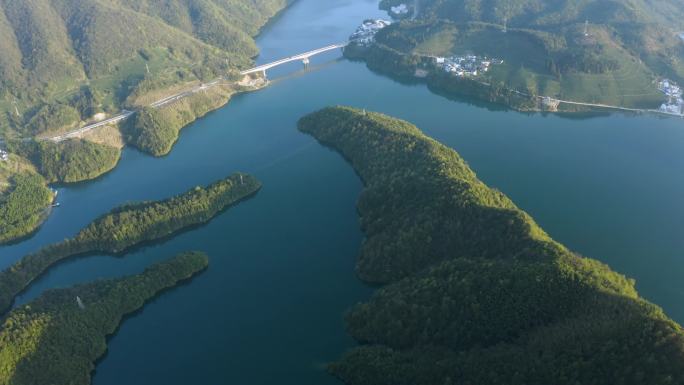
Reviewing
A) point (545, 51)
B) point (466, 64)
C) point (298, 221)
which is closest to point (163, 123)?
point (298, 221)

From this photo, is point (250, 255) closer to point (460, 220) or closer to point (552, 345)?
point (460, 220)

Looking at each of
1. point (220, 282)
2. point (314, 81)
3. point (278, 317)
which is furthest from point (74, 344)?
point (314, 81)

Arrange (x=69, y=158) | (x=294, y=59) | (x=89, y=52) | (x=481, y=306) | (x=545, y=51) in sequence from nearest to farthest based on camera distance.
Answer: (x=481, y=306) < (x=69, y=158) < (x=545, y=51) < (x=89, y=52) < (x=294, y=59)

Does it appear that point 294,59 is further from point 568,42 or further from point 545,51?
point 568,42

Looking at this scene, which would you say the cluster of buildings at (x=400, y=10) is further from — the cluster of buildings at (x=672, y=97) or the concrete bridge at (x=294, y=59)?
the cluster of buildings at (x=672, y=97)

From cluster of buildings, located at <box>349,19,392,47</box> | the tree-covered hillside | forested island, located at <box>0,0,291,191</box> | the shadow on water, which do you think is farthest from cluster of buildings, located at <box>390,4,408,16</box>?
the shadow on water

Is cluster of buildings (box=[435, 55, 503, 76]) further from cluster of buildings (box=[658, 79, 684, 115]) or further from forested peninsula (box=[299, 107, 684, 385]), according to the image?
forested peninsula (box=[299, 107, 684, 385])
